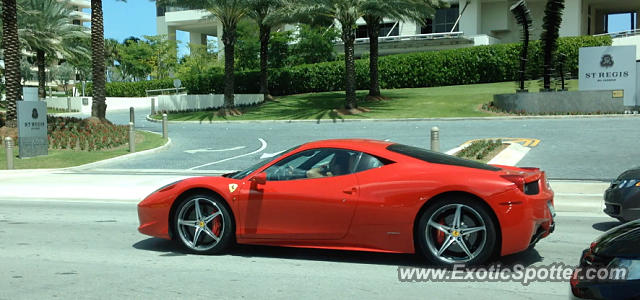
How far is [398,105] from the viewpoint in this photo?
34.8m

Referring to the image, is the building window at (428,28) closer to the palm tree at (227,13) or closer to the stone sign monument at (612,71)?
the palm tree at (227,13)

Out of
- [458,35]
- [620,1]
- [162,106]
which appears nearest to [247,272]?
[162,106]

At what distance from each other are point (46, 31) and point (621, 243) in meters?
50.7

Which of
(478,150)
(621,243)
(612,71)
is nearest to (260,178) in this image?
(621,243)

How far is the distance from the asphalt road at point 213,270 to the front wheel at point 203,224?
18cm

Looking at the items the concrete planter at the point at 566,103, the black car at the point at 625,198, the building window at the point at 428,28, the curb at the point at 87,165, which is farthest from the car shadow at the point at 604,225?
the building window at the point at 428,28

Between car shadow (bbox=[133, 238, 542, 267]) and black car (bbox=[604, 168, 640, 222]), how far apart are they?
1.45 metres

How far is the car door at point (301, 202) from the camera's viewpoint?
20.9 feet

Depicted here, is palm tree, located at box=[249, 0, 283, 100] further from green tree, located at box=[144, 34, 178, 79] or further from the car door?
green tree, located at box=[144, 34, 178, 79]

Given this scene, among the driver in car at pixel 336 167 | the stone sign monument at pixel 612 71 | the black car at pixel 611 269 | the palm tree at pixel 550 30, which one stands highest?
the palm tree at pixel 550 30

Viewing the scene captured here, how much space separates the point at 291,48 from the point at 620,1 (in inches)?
1318

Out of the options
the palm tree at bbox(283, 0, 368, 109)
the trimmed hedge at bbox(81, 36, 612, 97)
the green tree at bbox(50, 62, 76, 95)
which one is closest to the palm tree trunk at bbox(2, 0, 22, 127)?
the palm tree at bbox(283, 0, 368, 109)

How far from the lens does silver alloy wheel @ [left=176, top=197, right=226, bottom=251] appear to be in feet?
22.7

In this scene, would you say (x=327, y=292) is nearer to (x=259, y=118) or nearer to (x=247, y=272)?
(x=247, y=272)
